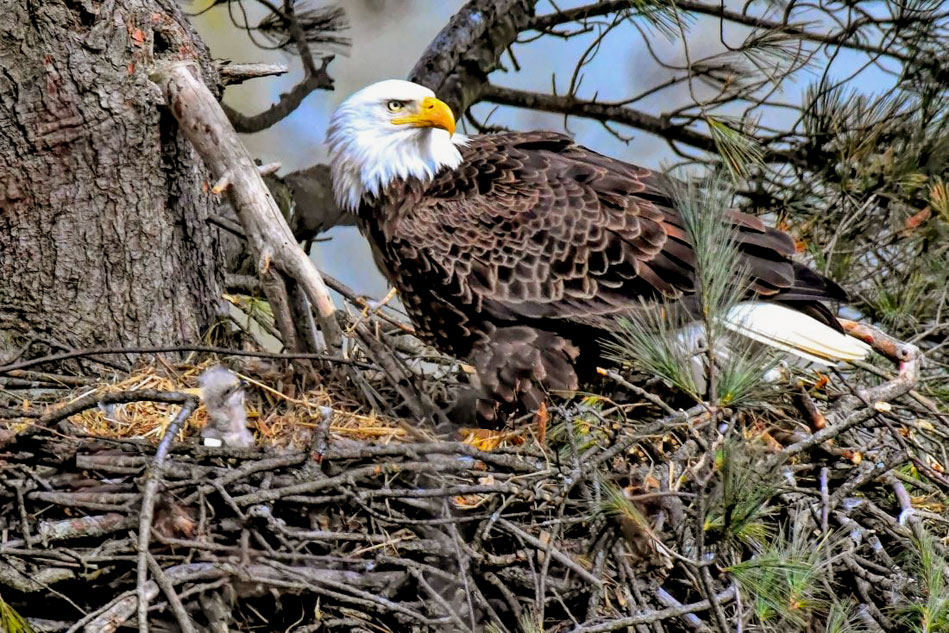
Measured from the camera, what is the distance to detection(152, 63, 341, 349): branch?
3.61 meters

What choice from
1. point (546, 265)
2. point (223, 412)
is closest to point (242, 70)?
point (546, 265)

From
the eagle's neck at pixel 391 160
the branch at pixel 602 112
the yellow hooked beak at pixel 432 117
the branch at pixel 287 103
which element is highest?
the branch at pixel 287 103

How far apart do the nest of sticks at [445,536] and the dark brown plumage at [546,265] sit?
69 centimetres

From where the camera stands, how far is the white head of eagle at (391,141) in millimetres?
4117

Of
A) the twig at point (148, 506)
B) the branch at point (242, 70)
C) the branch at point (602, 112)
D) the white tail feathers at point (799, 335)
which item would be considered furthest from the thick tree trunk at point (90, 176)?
the white tail feathers at point (799, 335)

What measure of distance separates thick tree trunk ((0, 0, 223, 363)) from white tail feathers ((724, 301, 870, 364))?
5.98ft

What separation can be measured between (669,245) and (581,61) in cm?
94

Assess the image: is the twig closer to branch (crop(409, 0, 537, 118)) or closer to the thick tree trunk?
the thick tree trunk

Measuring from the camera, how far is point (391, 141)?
4191mm

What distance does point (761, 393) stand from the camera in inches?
104

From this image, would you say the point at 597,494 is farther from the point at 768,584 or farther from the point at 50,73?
the point at 50,73

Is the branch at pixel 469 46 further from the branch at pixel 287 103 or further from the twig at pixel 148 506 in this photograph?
the twig at pixel 148 506

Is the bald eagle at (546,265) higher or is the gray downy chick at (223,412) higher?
the bald eagle at (546,265)

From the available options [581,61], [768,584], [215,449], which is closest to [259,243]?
[215,449]
